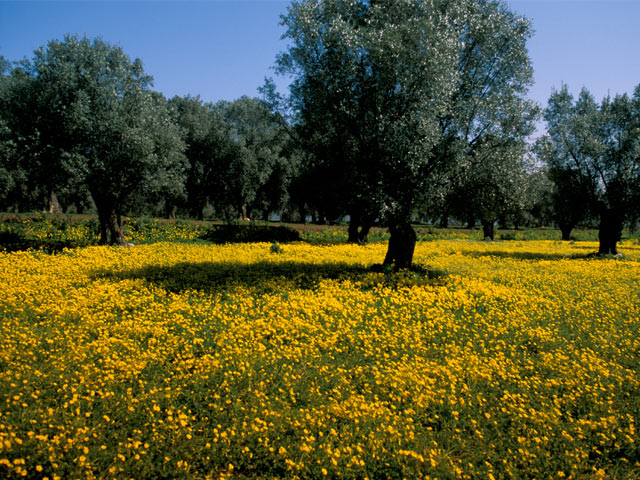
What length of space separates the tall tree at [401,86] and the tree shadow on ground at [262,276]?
1.98m

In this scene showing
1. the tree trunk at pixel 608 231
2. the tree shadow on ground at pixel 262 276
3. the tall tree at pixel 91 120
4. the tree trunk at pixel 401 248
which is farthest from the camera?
the tree trunk at pixel 608 231

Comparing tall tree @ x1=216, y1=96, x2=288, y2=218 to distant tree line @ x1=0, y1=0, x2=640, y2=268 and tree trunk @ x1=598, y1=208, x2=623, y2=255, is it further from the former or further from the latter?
tree trunk @ x1=598, y1=208, x2=623, y2=255

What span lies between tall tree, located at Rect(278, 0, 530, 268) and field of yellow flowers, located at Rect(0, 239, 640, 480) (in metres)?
5.03

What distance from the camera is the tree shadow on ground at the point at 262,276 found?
45.5 ft

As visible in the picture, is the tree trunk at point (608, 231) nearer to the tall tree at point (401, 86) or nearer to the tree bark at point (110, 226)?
the tall tree at point (401, 86)

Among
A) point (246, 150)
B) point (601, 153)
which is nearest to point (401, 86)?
point (601, 153)

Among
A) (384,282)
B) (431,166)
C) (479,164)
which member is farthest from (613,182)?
(384,282)

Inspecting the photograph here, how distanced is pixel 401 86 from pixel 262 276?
9.65m

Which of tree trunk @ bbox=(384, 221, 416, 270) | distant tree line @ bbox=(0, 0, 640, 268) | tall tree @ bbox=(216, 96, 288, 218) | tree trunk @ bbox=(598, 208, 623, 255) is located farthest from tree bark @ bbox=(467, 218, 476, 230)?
tall tree @ bbox=(216, 96, 288, 218)

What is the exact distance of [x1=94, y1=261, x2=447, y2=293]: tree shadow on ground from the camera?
45.5ft

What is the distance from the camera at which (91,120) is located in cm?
2081

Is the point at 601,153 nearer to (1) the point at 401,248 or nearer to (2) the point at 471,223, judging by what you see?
(1) the point at 401,248

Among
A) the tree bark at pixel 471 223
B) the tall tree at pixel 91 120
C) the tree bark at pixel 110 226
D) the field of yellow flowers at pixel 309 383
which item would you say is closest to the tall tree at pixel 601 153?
the tree bark at pixel 471 223

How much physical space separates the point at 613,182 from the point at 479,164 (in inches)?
593
